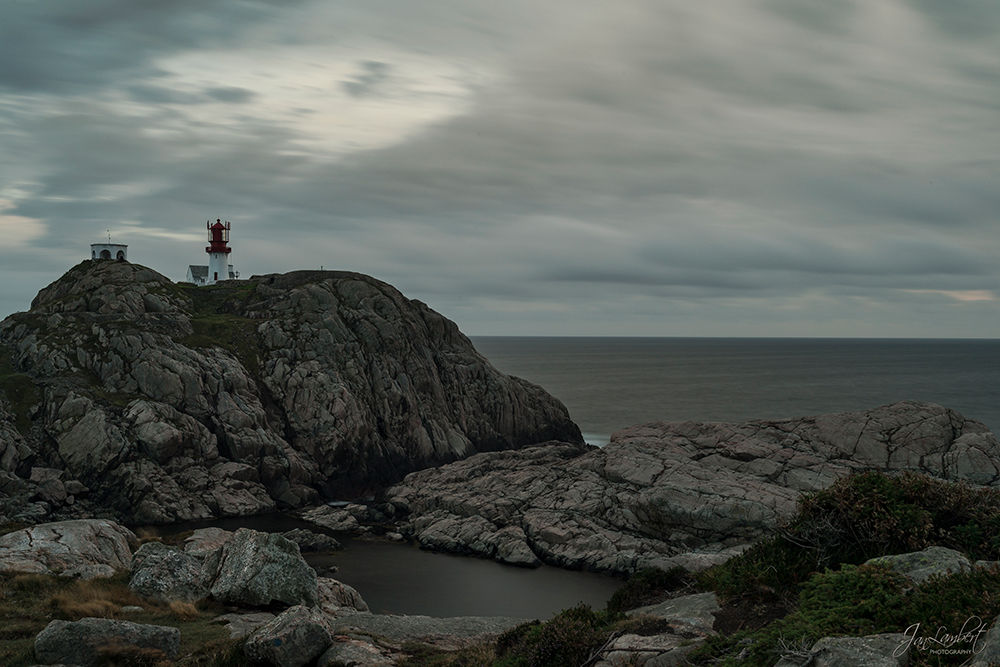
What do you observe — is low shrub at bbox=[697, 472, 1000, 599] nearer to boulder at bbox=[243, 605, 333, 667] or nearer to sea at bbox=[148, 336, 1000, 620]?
boulder at bbox=[243, 605, 333, 667]

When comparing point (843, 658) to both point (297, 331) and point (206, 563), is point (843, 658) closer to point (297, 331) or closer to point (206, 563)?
point (206, 563)

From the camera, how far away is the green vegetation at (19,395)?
65812 mm

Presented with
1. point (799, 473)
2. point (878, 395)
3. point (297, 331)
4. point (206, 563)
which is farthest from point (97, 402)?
point (878, 395)

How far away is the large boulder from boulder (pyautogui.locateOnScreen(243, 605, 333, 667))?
11956mm

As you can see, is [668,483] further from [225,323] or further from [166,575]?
[225,323]

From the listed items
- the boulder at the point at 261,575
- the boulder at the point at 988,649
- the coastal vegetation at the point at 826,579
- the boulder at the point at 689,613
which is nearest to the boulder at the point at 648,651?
the coastal vegetation at the point at 826,579

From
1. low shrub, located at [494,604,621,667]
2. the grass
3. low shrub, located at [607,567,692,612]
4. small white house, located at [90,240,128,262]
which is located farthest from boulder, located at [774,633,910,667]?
small white house, located at [90,240,128,262]

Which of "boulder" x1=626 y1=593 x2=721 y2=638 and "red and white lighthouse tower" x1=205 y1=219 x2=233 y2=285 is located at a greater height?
"red and white lighthouse tower" x1=205 y1=219 x2=233 y2=285

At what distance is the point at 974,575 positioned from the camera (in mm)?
10781

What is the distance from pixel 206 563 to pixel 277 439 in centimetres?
5154

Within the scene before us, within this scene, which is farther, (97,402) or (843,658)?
(97,402)

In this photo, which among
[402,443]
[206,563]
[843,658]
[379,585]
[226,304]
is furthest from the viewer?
[226,304]

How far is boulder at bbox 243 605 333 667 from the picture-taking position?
16.3 metres
